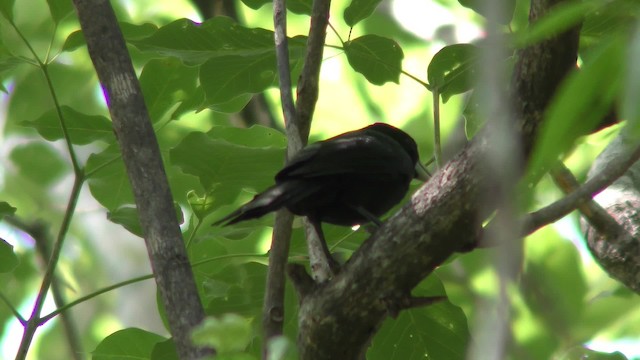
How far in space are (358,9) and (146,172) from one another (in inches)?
45.9

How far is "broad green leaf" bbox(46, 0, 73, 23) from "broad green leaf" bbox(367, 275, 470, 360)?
1745 mm

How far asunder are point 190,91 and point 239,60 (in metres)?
0.28

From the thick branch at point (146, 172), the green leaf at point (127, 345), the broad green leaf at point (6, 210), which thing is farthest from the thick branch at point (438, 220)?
the broad green leaf at point (6, 210)

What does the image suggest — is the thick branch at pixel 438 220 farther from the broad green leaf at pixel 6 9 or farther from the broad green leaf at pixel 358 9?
the broad green leaf at pixel 6 9

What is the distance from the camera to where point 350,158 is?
11.1ft

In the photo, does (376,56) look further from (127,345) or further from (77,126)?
(127,345)

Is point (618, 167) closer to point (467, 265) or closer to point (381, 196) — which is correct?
point (381, 196)

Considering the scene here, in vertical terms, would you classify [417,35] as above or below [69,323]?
above

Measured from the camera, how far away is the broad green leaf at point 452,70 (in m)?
3.28

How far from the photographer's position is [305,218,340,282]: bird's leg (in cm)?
266

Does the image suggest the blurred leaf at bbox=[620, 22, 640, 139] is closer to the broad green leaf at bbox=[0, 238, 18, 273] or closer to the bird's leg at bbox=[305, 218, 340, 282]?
the bird's leg at bbox=[305, 218, 340, 282]

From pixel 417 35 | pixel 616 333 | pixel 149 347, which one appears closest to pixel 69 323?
pixel 149 347

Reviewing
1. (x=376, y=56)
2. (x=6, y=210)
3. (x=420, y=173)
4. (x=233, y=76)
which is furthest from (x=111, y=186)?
(x=420, y=173)

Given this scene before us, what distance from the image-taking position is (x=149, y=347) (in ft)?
10.7
